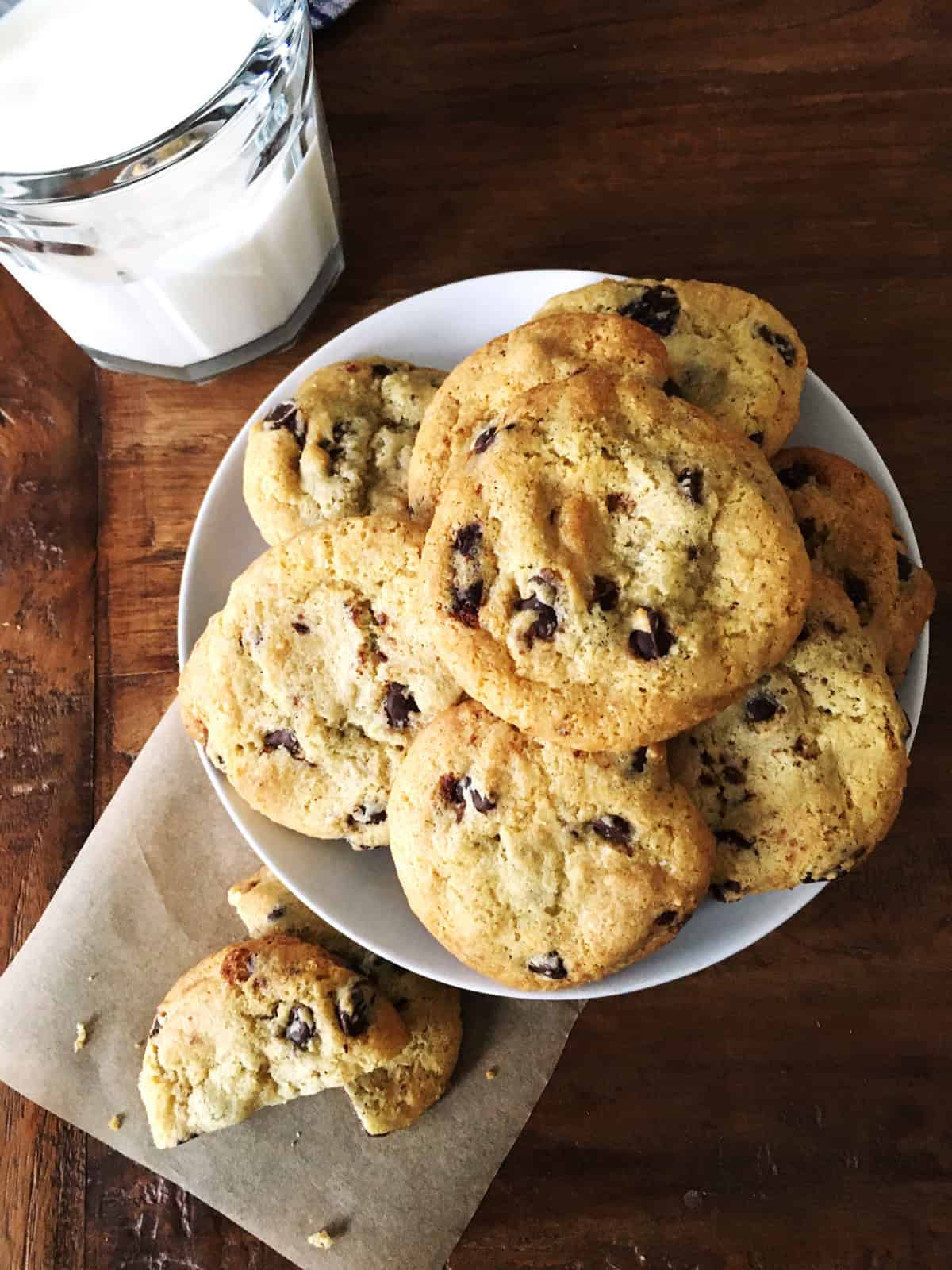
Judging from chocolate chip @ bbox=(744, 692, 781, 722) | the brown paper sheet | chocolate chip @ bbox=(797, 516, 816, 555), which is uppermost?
chocolate chip @ bbox=(797, 516, 816, 555)

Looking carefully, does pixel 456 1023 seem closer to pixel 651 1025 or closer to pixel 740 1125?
pixel 651 1025

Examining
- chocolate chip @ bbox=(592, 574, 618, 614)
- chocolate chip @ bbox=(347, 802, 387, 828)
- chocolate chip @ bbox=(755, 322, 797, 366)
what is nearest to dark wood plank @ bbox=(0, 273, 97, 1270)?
chocolate chip @ bbox=(347, 802, 387, 828)

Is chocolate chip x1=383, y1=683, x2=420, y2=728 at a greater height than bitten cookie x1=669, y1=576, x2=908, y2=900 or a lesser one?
greater

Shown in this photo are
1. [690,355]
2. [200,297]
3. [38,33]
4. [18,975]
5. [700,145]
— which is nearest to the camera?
[38,33]

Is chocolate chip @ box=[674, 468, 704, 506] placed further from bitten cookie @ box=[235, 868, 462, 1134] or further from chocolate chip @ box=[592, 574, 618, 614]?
bitten cookie @ box=[235, 868, 462, 1134]

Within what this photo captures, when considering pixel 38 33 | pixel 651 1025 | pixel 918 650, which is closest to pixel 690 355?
pixel 918 650

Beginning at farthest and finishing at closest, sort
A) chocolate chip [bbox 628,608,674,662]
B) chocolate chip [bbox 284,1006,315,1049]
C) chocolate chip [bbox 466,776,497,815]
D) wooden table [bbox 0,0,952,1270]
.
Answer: wooden table [bbox 0,0,952,1270] → chocolate chip [bbox 284,1006,315,1049] → chocolate chip [bbox 466,776,497,815] → chocolate chip [bbox 628,608,674,662]

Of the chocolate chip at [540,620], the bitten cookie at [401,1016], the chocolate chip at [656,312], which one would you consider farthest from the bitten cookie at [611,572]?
the bitten cookie at [401,1016]
